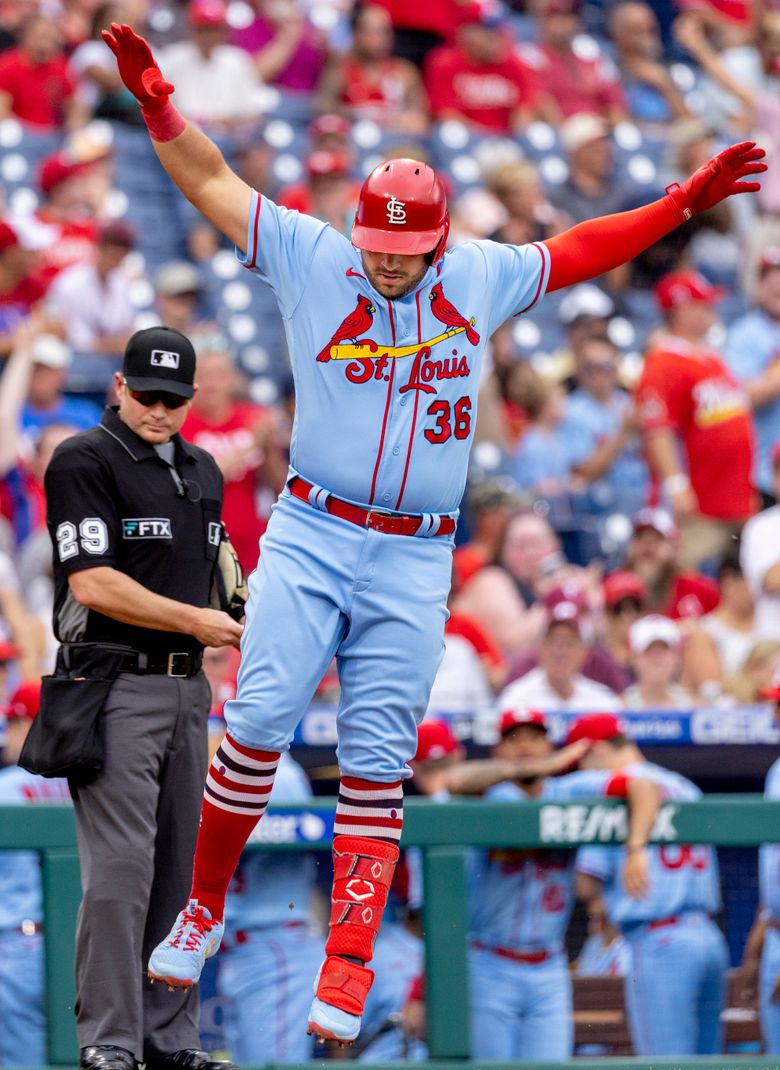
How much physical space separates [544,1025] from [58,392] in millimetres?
4588

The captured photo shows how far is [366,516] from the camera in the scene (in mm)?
4574

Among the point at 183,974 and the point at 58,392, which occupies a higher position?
the point at 58,392

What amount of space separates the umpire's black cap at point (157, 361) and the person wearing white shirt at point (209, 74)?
738 cm

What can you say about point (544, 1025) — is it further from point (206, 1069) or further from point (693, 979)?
point (206, 1069)

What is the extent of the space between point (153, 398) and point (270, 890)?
1.72 meters

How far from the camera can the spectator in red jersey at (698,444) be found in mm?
9930

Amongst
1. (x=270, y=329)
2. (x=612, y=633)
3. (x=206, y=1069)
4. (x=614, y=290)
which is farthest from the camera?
(x=614, y=290)

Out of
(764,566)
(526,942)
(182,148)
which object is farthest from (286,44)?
(182,148)

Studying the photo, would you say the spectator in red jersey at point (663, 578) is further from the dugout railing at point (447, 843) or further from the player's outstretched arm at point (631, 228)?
the player's outstretched arm at point (631, 228)

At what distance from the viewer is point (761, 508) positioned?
10062 millimetres

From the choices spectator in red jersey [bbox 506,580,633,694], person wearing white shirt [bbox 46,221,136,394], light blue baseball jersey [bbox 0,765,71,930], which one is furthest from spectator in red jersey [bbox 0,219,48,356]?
light blue baseball jersey [bbox 0,765,71,930]

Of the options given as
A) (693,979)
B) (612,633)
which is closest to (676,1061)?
(693,979)

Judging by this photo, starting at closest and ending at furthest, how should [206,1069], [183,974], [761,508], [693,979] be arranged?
[183,974]
[206,1069]
[693,979]
[761,508]

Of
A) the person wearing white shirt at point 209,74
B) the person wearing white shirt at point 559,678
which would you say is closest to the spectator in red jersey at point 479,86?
the person wearing white shirt at point 209,74
